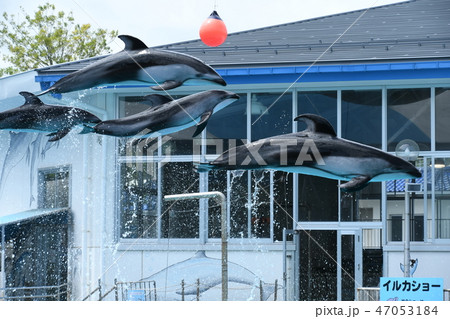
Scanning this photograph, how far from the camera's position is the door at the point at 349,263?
9.37 meters

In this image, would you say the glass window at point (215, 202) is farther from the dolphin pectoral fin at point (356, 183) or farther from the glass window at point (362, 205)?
the dolphin pectoral fin at point (356, 183)

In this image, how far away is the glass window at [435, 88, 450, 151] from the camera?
9.34 m

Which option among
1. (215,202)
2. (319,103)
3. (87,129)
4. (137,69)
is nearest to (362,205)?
(319,103)

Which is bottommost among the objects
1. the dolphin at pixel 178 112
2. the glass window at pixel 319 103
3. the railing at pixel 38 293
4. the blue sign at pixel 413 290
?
the railing at pixel 38 293

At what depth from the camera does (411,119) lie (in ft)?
30.8

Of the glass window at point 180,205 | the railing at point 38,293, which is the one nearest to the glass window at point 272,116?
the glass window at point 180,205

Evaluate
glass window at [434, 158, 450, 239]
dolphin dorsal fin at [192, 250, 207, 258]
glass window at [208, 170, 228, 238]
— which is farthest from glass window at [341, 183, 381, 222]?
dolphin dorsal fin at [192, 250, 207, 258]

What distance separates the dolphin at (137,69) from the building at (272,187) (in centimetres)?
134

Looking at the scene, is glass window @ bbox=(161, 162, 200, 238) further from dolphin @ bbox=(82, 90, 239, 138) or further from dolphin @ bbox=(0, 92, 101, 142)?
dolphin @ bbox=(0, 92, 101, 142)

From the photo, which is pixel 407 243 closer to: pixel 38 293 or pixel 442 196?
pixel 442 196

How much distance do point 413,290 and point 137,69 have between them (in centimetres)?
375

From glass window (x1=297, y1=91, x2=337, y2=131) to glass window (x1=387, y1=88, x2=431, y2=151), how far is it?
2.47ft

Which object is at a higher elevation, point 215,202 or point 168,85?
point 168,85
